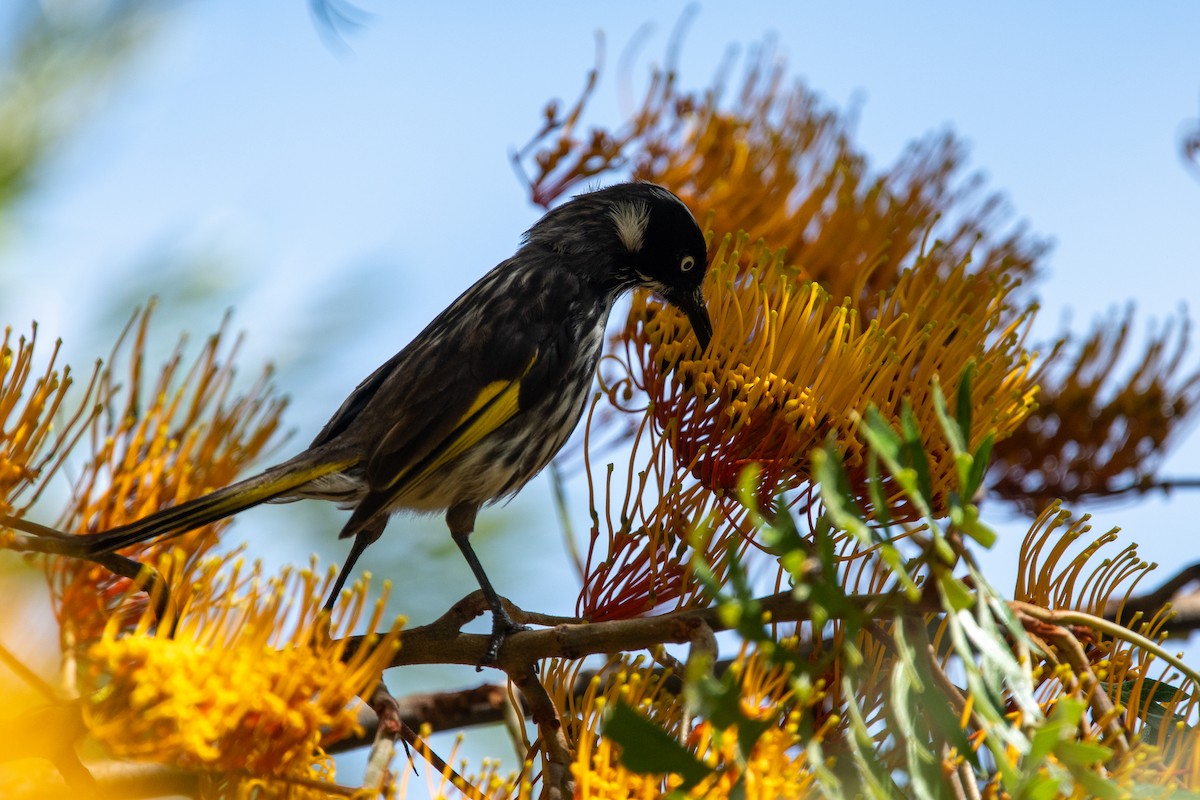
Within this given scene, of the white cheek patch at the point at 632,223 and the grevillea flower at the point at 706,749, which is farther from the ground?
the white cheek patch at the point at 632,223

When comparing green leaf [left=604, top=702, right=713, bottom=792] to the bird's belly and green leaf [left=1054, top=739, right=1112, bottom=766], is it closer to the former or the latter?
green leaf [left=1054, top=739, right=1112, bottom=766]

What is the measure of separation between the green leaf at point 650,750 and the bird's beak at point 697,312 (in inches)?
39.5

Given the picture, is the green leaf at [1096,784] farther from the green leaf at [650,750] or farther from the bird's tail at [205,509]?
the bird's tail at [205,509]

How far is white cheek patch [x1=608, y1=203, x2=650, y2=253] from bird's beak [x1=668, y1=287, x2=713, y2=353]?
0.98 feet

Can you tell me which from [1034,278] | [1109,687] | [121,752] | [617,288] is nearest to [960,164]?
[1034,278]

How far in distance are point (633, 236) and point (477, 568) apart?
32.6 inches

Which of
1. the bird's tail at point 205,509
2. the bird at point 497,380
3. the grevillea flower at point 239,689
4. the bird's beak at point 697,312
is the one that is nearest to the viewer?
the grevillea flower at point 239,689

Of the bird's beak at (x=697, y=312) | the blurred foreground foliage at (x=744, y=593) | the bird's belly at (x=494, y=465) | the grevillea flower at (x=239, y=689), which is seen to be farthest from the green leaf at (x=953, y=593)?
the bird's belly at (x=494, y=465)

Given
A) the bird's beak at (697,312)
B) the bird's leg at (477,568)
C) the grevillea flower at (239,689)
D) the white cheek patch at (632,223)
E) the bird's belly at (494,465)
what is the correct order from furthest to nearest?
the white cheek patch at (632,223)
the bird's belly at (494,465)
the bird's beak at (697,312)
the bird's leg at (477,568)
the grevillea flower at (239,689)

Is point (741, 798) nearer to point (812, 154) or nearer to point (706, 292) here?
point (706, 292)

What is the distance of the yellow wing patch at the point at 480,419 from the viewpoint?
2414 mm

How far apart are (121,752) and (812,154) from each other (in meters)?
2.10

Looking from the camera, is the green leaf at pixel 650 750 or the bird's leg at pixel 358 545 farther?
the bird's leg at pixel 358 545

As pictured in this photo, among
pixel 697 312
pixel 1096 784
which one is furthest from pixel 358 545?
pixel 1096 784
